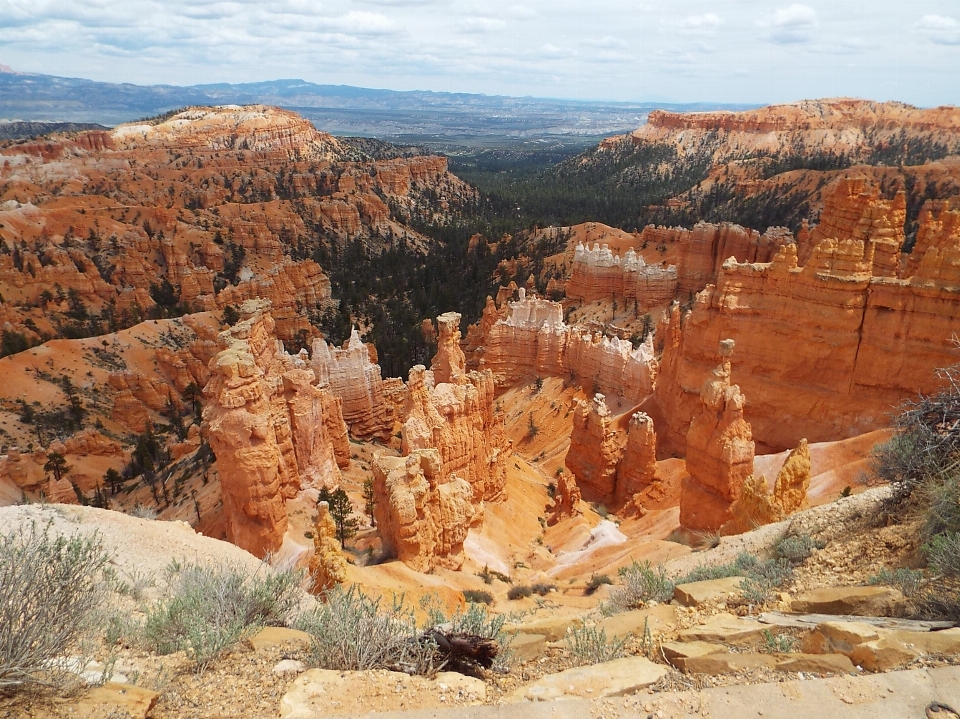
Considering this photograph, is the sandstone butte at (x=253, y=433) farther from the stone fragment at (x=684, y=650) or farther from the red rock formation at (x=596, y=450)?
the stone fragment at (x=684, y=650)

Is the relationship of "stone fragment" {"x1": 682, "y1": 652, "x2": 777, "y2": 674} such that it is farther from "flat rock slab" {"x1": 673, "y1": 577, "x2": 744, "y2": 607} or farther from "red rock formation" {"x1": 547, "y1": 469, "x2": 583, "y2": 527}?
"red rock formation" {"x1": 547, "y1": 469, "x2": 583, "y2": 527}

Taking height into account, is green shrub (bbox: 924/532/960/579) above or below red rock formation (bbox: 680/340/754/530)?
above

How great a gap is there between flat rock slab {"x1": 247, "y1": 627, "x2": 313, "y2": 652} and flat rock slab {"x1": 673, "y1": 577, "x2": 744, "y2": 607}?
163 inches

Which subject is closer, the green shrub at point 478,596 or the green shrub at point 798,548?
the green shrub at point 798,548

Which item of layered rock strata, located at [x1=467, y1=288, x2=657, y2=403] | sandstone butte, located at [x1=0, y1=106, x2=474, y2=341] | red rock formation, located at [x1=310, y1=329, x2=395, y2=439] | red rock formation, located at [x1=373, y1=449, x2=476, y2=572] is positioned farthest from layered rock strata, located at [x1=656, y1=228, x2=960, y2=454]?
sandstone butte, located at [x1=0, y1=106, x2=474, y2=341]

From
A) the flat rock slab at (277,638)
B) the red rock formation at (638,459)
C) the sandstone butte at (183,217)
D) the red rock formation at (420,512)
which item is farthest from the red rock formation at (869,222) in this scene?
the sandstone butte at (183,217)

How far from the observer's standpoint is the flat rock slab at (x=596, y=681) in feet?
14.4

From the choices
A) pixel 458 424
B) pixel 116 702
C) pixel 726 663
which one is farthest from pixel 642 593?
pixel 458 424

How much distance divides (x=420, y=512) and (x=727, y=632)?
7.53m

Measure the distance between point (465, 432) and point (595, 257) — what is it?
29.7m

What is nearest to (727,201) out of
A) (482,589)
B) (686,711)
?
(482,589)

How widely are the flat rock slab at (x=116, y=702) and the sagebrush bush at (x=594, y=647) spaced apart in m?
3.48

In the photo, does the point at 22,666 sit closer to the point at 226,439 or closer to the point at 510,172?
the point at 226,439

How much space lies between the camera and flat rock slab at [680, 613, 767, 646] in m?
5.04
